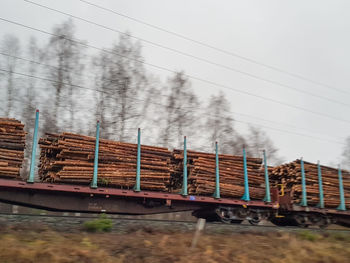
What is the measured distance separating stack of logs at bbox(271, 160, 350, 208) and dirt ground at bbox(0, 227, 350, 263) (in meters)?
2.87

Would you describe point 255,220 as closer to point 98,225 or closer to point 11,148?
point 98,225

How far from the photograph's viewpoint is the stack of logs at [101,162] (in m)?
8.45

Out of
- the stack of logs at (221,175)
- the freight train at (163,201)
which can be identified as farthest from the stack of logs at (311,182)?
the stack of logs at (221,175)

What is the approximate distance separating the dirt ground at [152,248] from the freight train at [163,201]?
3.30 ft

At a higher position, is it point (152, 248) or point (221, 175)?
point (221, 175)

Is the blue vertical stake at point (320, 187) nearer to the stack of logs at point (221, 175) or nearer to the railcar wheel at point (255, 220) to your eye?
the stack of logs at point (221, 175)

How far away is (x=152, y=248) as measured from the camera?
6895 mm

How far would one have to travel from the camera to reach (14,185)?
734cm

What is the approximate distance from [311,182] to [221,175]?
4.34 metres

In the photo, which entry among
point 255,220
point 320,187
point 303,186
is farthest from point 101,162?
point 320,187

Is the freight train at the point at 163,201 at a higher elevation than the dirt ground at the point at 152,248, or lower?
higher

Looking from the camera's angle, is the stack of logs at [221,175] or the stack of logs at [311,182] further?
the stack of logs at [311,182]

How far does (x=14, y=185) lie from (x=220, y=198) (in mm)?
6118

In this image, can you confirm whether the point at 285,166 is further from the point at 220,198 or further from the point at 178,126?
the point at 178,126
